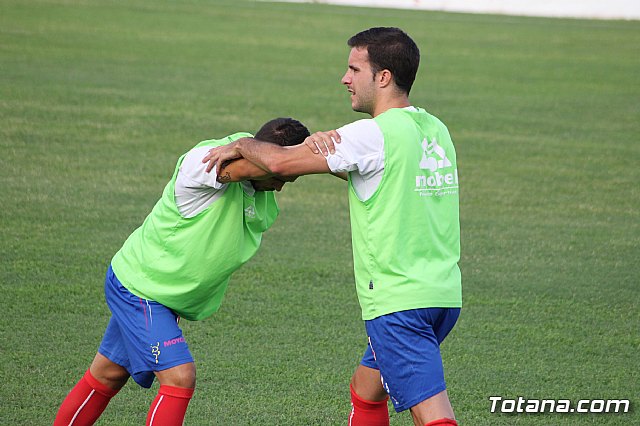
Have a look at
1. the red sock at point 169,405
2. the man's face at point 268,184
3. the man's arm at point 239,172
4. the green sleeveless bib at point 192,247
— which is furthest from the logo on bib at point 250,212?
the red sock at point 169,405

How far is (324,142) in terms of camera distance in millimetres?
4266

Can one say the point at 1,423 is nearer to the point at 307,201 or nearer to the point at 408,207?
the point at 408,207

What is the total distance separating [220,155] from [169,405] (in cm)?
120

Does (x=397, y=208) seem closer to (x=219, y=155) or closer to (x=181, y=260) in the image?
(x=219, y=155)

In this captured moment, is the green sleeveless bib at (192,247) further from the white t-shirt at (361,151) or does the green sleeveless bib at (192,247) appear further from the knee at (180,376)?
the white t-shirt at (361,151)

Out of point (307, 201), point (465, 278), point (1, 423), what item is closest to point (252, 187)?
point (1, 423)

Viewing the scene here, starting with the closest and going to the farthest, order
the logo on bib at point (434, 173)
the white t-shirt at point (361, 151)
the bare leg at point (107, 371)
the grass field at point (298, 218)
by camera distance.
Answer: the white t-shirt at point (361, 151)
the logo on bib at point (434, 173)
the bare leg at point (107, 371)
the grass field at point (298, 218)

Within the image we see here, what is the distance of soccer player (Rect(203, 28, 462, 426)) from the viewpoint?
425cm

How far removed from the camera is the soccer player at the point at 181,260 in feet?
15.5

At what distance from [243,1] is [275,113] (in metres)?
18.9

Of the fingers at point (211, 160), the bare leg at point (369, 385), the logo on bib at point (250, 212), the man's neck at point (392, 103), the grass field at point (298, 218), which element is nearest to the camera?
the man's neck at point (392, 103)

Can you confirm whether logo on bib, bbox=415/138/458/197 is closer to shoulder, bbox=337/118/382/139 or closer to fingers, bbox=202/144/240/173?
shoulder, bbox=337/118/382/139

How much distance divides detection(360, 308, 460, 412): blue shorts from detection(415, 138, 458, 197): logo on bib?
0.52 meters

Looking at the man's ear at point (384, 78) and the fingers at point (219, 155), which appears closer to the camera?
the man's ear at point (384, 78)
